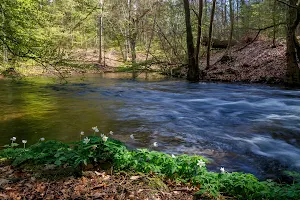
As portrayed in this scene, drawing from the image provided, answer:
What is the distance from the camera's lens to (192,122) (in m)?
7.74

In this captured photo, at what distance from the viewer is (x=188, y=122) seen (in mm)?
7723

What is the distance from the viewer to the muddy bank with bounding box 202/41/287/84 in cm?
1523

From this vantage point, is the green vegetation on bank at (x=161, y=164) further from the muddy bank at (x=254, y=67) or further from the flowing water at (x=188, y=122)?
the muddy bank at (x=254, y=67)

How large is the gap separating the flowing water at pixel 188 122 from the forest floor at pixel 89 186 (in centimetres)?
175

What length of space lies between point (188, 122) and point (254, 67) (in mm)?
11022

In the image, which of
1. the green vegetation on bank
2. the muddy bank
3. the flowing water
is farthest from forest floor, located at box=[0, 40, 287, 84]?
the green vegetation on bank

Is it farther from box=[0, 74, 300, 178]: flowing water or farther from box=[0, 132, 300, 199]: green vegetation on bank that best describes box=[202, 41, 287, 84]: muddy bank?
box=[0, 132, 300, 199]: green vegetation on bank

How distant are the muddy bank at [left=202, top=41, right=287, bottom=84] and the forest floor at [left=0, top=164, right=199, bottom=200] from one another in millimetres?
13118

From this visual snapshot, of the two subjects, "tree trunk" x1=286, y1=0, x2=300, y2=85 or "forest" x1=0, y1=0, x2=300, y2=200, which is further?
"tree trunk" x1=286, y1=0, x2=300, y2=85

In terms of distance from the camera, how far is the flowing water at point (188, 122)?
5215mm

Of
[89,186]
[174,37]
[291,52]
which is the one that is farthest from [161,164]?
[174,37]

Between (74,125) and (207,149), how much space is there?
12.0 feet

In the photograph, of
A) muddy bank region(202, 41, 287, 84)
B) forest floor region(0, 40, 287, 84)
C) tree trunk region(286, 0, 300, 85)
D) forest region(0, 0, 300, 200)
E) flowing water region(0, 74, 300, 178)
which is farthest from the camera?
muddy bank region(202, 41, 287, 84)

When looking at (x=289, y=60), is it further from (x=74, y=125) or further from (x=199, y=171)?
(x=199, y=171)
